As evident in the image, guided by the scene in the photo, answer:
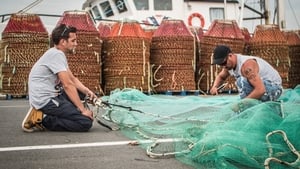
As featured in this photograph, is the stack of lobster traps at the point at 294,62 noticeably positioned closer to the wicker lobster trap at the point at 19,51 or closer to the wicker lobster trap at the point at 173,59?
the wicker lobster trap at the point at 173,59

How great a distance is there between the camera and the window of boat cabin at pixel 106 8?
59.5ft

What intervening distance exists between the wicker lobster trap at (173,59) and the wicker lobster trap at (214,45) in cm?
38

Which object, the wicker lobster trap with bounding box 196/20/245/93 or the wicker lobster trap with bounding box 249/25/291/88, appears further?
the wicker lobster trap with bounding box 249/25/291/88

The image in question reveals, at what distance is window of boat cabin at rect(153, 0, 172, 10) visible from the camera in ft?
56.2

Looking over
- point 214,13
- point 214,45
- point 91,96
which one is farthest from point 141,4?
point 91,96

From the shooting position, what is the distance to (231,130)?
137 inches

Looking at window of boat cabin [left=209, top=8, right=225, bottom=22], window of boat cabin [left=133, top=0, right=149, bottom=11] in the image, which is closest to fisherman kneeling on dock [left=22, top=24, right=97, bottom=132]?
window of boat cabin [left=133, top=0, right=149, bottom=11]

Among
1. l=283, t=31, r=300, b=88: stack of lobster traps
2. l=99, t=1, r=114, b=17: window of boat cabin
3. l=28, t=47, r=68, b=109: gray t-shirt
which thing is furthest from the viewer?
l=99, t=1, r=114, b=17: window of boat cabin

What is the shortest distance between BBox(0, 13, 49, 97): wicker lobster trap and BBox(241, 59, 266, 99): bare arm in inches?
248

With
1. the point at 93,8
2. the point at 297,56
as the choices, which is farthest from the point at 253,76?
the point at 93,8

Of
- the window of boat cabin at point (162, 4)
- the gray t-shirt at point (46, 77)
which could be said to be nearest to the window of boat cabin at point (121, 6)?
the window of boat cabin at point (162, 4)

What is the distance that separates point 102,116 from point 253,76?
247 centimetres

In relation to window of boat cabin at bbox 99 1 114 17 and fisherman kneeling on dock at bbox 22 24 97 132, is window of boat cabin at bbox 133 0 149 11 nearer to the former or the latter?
window of boat cabin at bbox 99 1 114 17

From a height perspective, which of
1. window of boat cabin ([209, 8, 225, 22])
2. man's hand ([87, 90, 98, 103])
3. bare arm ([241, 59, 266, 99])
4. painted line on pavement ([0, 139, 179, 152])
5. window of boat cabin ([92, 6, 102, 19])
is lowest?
painted line on pavement ([0, 139, 179, 152])
